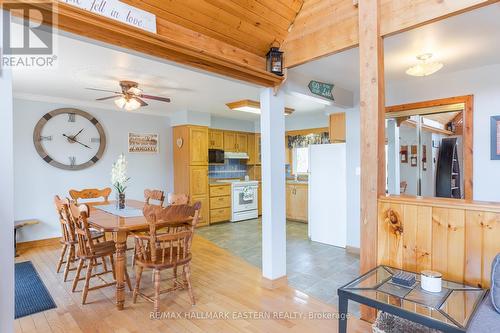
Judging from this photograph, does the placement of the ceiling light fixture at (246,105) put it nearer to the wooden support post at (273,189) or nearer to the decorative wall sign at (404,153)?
the wooden support post at (273,189)

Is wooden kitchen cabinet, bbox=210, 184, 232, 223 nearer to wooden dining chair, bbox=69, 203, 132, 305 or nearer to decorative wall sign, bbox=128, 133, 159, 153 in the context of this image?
decorative wall sign, bbox=128, 133, 159, 153

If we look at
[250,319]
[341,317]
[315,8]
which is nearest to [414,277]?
[341,317]

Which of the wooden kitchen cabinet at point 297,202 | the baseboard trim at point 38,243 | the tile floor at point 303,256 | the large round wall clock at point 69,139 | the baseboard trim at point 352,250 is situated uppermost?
the large round wall clock at point 69,139

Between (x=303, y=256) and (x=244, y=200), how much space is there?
2632 millimetres

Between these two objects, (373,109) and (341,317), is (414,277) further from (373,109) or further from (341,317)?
(373,109)

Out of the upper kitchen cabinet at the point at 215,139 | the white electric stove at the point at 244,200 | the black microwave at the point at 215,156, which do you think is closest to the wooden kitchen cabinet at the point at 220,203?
the white electric stove at the point at 244,200

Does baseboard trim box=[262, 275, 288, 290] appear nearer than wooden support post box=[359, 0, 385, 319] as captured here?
No

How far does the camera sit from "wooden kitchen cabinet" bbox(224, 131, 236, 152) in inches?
262

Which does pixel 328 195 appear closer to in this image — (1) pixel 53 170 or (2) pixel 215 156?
(2) pixel 215 156

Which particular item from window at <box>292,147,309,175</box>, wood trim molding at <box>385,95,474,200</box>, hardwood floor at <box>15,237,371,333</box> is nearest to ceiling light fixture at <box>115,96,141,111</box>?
hardwood floor at <box>15,237,371,333</box>

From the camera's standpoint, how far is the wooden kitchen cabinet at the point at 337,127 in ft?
14.4

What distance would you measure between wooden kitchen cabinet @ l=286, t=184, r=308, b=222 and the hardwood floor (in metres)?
2.92

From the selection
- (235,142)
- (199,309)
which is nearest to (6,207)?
(199,309)

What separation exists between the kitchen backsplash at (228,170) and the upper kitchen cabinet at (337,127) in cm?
310
